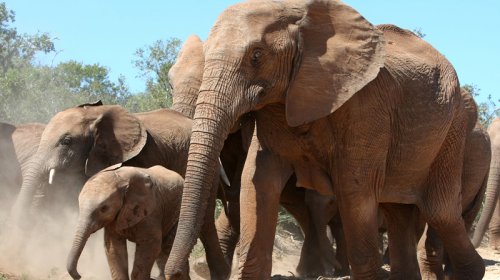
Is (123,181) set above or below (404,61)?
below

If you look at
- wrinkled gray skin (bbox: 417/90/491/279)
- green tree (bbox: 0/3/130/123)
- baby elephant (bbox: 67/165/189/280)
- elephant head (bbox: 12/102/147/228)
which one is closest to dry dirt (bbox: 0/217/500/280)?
elephant head (bbox: 12/102/147/228)

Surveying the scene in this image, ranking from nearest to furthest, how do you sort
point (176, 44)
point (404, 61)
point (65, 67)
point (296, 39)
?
point (296, 39)
point (404, 61)
point (176, 44)
point (65, 67)

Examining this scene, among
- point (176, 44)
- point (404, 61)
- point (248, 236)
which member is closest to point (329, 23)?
point (404, 61)

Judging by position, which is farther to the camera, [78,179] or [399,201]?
[78,179]

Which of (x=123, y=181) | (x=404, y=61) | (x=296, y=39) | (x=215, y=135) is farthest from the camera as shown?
(x=123, y=181)

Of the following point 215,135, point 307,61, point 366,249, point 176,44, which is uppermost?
point 176,44

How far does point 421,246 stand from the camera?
8562mm

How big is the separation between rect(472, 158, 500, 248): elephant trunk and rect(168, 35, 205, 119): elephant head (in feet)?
11.1

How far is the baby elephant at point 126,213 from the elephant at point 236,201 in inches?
41.7

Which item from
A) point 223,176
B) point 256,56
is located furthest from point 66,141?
point 256,56

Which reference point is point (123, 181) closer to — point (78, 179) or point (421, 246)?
point (78, 179)

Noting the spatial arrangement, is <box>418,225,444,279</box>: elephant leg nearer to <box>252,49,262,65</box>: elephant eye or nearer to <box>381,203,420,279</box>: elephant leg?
<box>381,203,420,279</box>: elephant leg

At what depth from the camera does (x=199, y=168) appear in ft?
19.4

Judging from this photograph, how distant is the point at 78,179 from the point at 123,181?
5.34ft
